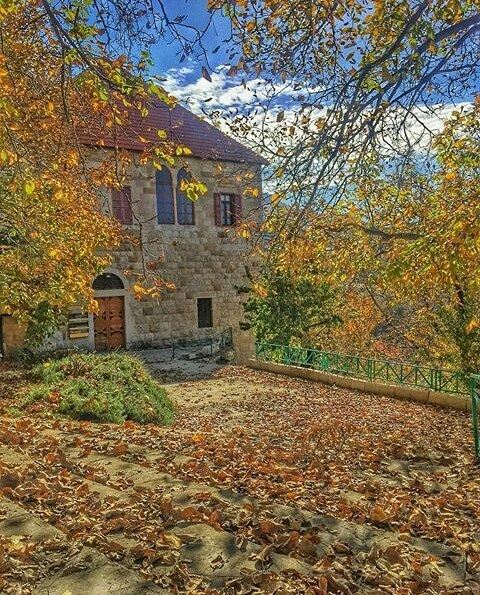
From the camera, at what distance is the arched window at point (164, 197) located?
21.7 m

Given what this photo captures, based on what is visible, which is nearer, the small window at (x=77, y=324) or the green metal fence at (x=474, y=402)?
the green metal fence at (x=474, y=402)

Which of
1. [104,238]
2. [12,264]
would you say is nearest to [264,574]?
[12,264]

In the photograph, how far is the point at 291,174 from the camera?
5605 mm

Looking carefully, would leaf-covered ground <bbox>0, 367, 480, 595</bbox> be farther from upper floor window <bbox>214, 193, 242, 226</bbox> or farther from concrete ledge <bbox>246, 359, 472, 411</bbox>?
upper floor window <bbox>214, 193, 242, 226</bbox>

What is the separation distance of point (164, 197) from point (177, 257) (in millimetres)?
2577

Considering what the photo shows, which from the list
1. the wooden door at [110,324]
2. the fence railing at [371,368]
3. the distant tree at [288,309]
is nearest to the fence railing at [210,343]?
the wooden door at [110,324]

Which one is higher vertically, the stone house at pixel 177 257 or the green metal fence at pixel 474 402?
the stone house at pixel 177 257

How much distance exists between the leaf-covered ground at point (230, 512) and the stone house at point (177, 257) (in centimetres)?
1249

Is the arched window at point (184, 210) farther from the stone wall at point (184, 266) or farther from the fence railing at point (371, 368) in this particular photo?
the fence railing at point (371, 368)

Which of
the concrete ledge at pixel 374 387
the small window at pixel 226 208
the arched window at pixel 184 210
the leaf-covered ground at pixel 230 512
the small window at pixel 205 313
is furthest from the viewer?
the small window at pixel 226 208

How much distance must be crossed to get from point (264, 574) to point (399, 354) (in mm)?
26313

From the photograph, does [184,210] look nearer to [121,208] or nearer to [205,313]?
[121,208]

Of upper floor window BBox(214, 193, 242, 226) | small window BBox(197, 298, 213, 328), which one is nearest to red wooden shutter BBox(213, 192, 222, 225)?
upper floor window BBox(214, 193, 242, 226)

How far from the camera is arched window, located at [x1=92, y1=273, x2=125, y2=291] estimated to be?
66.4 feet
